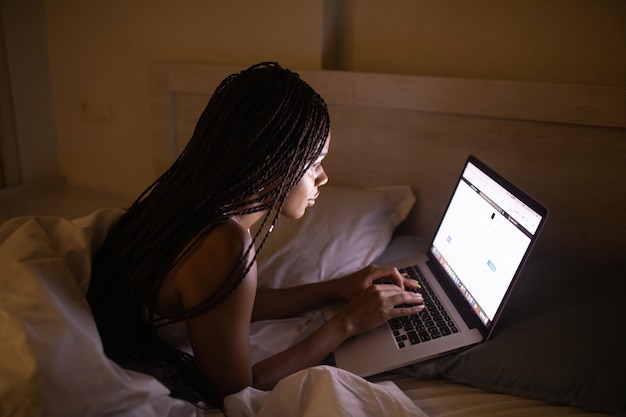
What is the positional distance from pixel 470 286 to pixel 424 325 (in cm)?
13

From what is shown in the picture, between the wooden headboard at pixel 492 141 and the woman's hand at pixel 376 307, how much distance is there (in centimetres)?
50

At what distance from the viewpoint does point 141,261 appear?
0.81 meters

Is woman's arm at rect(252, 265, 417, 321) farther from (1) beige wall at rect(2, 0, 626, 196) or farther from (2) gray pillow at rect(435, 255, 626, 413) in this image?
(1) beige wall at rect(2, 0, 626, 196)

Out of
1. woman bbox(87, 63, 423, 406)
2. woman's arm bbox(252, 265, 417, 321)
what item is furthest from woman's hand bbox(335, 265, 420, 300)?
woman bbox(87, 63, 423, 406)

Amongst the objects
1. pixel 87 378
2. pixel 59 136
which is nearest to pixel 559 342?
pixel 87 378

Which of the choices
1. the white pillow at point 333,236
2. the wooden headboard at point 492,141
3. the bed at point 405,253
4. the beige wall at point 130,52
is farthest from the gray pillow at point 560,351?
the beige wall at point 130,52

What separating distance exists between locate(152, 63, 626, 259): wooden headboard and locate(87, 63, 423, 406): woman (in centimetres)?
59

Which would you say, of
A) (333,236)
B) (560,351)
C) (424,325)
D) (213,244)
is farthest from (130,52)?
(560,351)

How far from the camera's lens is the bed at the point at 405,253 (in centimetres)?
64

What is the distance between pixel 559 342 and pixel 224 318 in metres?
0.57

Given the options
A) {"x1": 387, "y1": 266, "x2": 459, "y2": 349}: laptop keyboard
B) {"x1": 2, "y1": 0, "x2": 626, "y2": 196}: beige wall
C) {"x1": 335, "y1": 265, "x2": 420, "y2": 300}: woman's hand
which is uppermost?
{"x1": 2, "y1": 0, "x2": 626, "y2": 196}: beige wall

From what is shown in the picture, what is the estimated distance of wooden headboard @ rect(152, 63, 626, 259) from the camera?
122cm

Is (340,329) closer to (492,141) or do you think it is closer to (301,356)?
(301,356)

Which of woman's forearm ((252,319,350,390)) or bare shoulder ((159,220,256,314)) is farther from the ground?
bare shoulder ((159,220,256,314))
